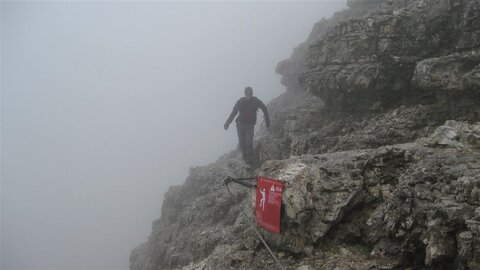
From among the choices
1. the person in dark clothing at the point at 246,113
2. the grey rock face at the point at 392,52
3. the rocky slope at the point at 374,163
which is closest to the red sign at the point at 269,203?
the rocky slope at the point at 374,163

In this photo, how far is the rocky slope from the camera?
790cm

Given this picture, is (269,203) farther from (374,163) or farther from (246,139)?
(246,139)

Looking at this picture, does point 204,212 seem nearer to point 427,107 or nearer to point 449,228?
point 427,107

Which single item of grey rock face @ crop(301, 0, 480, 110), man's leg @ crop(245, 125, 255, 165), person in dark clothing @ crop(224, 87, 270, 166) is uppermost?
grey rock face @ crop(301, 0, 480, 110)

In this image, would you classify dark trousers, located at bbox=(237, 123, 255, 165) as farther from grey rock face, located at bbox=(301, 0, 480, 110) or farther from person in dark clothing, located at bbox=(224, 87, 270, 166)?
grey rock face, located at bbox=(301, 0, 480, 110)

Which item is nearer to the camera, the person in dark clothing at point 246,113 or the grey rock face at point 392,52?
the grey rock face at point 392,52

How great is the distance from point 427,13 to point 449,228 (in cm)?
988

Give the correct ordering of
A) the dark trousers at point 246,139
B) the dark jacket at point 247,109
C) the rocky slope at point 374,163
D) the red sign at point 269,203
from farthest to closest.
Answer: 1. the dark trousers at point 246,139
2. the dark jacket at point 247,109
3. the red sign at point 269,203
4. the rocky slope at point 374,163

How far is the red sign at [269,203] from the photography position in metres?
10.0

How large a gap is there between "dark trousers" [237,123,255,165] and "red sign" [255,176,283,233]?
8.72 m

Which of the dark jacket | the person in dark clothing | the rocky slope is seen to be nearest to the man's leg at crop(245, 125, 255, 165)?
the person in dark clothing

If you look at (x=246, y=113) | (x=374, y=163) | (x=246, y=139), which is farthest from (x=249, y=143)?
(x=374, y=163)

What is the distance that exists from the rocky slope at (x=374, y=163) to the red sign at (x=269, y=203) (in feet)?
→ 0.69

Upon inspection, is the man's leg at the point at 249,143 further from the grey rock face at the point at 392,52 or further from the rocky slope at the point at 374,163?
the grey rock face at the point at 392,52
